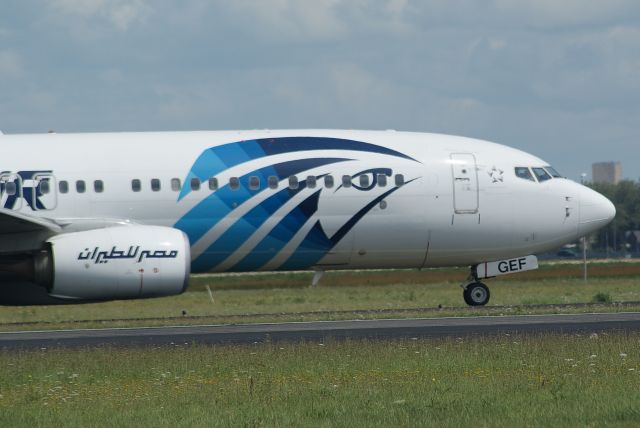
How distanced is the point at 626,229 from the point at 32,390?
6728 inches

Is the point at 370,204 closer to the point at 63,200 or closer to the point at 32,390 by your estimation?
the point at 63,200

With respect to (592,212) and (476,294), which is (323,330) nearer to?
(476,294)

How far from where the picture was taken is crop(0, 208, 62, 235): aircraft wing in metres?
25.8

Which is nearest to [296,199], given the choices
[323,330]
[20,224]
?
[323,330]

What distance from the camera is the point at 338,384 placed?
16.0 metres

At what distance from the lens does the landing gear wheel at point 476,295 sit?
30.8 metres

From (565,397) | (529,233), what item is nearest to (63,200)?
(529,233)

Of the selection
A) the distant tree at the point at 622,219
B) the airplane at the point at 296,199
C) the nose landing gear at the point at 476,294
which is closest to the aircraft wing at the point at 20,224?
the airplane at the point at 296,199

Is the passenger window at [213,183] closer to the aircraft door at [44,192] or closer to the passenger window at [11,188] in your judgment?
the aircraft door at [44,192]

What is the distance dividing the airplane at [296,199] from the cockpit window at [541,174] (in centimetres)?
3

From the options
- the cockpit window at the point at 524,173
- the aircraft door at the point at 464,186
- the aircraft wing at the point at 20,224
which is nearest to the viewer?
the aircraft wing at the point at 20,224

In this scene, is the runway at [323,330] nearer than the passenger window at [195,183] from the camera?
Yes

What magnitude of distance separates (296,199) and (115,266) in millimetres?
5301

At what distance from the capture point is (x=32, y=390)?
16031 millimetres
